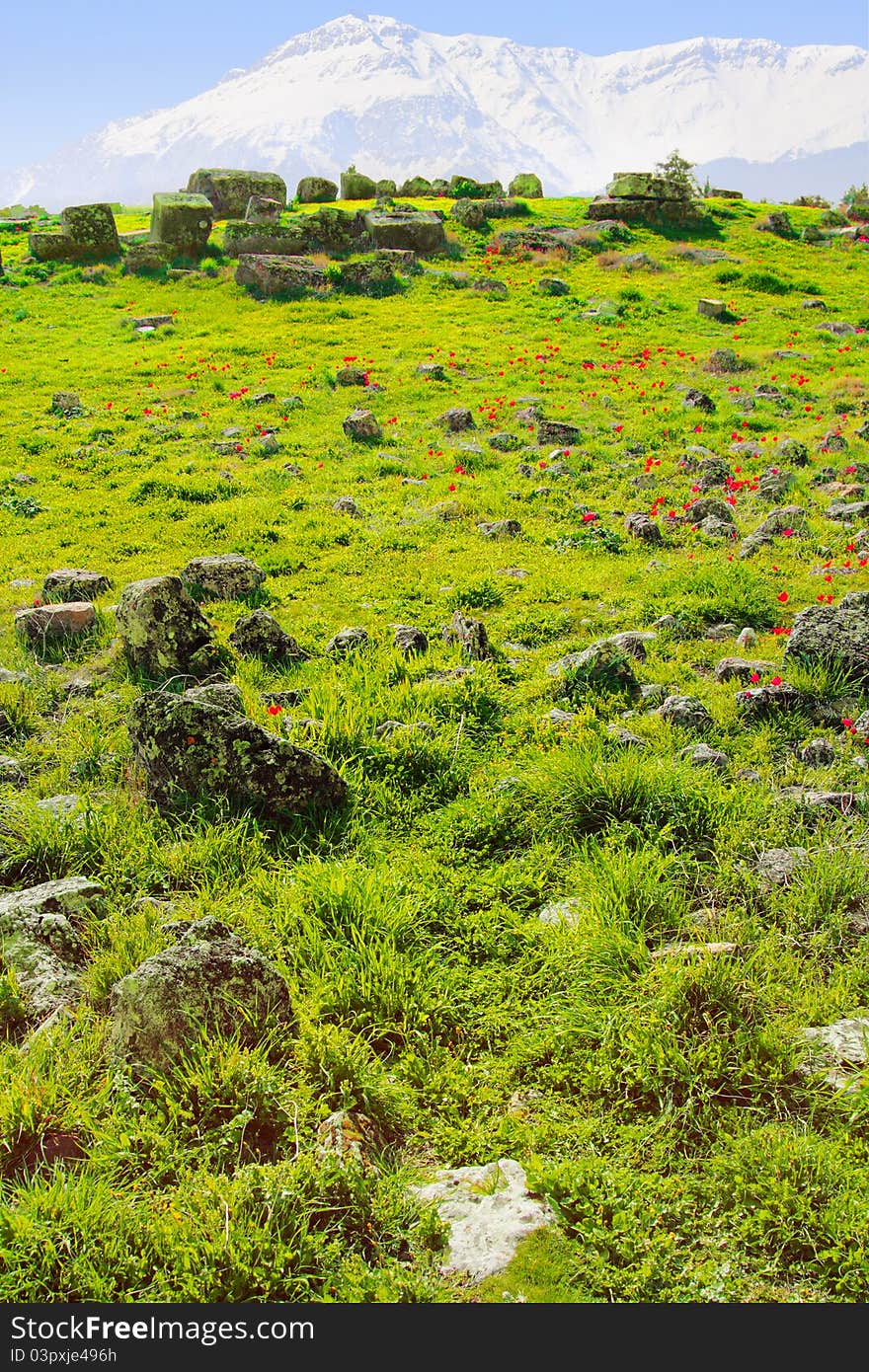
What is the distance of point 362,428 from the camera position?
1612 centimetres

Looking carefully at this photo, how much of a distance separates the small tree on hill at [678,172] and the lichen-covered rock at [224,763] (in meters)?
39.5

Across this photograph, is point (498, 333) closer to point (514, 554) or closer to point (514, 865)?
point (514, 554)

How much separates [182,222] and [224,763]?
101ft

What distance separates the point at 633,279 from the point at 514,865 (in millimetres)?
28839

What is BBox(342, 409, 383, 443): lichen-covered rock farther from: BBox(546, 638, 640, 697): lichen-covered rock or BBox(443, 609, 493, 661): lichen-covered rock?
BBox(546, 638, 640, 697): lichen-covered rock

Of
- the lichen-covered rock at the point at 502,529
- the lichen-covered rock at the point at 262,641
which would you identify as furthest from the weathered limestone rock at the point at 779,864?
the lichen-covered rock at the point at 502,529

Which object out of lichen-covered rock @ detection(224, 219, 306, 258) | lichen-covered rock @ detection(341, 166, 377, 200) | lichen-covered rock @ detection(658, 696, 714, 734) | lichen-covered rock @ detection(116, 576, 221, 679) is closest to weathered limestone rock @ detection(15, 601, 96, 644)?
lichen-covered rock @ detection(116, 576, 221, 679)

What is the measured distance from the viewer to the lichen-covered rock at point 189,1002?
A: 3883mm

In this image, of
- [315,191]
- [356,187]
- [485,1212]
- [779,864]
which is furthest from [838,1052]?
[356,187]

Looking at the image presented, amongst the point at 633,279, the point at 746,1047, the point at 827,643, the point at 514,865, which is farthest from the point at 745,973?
the point at 633,279

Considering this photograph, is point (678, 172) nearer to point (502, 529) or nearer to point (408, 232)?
point (408, 232)

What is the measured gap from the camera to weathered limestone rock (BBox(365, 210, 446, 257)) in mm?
31391

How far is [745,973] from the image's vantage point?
173 inches

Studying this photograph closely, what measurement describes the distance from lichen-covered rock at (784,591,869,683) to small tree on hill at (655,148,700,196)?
36.3 metres
